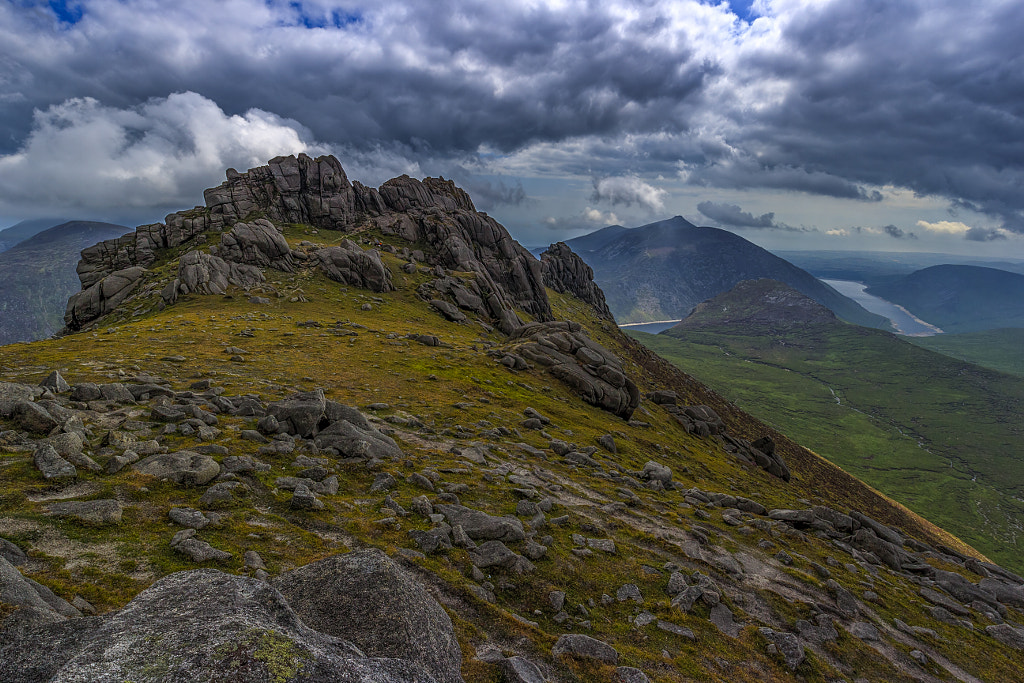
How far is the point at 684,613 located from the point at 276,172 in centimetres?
17039

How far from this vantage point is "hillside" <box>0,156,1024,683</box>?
8.26 meters

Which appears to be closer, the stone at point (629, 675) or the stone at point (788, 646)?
the stone at point (629, 675)

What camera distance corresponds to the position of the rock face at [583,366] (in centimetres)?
6272

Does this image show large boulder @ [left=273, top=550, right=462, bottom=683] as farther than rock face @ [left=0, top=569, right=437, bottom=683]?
Yes

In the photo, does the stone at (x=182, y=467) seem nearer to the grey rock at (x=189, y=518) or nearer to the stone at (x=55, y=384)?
the grey rock at (x=189, y=518)

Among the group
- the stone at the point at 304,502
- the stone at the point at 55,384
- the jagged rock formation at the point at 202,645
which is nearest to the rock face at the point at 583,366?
the stone at the point at 304,502

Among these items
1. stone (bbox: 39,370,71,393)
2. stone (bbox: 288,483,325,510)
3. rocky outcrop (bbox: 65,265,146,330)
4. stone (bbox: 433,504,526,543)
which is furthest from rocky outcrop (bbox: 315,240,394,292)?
stone (bbox: 433,504,526,543)

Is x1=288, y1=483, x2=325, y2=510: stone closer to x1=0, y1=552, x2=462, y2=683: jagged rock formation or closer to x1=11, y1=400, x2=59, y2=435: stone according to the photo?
x1=0, y1=552, x2=462, y2=683: jagged rock formation

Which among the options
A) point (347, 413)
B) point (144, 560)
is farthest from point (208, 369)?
point (144, 560)

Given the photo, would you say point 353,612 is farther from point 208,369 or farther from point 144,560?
point 208,369

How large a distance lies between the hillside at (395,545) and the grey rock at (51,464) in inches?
9.4

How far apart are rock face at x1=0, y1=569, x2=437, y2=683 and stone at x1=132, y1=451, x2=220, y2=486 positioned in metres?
10.2

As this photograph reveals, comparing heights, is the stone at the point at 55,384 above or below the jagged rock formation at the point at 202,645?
above

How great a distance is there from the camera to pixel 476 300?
359ft
